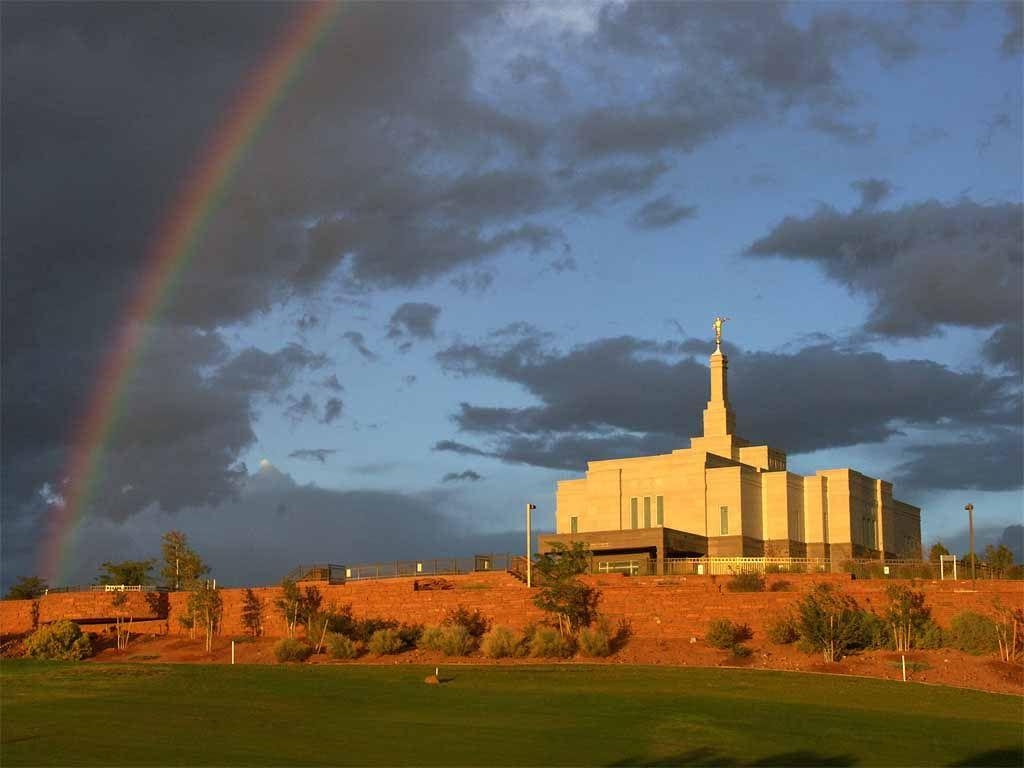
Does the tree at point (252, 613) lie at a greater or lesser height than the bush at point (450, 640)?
greater

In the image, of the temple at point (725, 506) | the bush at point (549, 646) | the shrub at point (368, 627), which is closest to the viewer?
the bush at point (549, 646)

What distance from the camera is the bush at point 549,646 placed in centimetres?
4778

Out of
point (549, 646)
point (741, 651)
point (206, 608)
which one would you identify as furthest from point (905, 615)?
point (206, 608)

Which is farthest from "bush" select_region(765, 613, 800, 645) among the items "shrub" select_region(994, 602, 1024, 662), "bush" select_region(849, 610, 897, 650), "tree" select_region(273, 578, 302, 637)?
"tree" select_region(273, 578, 302, 637)

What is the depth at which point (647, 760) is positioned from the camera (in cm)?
2577

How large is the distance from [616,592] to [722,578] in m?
5.24

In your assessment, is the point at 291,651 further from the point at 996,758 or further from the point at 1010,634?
the point at 996,758

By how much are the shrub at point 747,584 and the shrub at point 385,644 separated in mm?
13398

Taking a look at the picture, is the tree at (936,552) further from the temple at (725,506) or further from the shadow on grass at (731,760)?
the shadow on grass at (731,760)

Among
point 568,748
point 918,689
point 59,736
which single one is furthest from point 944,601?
point 59,736

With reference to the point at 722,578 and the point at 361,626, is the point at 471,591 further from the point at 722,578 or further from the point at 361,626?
the point at 722,578

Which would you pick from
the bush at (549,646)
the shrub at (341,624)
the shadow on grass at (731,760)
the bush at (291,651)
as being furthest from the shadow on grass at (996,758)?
the shrub at (341,624)

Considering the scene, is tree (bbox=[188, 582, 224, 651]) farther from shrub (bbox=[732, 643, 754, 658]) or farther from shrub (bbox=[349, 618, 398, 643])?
shrub (bbox=[732, 643, 754, 658])

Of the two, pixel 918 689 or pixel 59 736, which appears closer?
pixel 59 736
